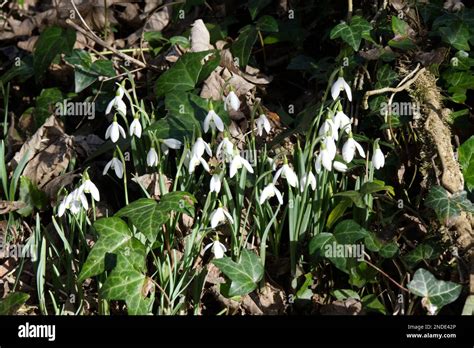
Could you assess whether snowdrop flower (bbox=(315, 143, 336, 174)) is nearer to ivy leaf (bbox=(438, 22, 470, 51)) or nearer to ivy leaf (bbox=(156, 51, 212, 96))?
ivy leaf (bbox=(156, 51, 212, 96))

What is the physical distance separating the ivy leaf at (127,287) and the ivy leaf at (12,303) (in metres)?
0.26

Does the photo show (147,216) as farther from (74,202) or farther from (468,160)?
(468,160)

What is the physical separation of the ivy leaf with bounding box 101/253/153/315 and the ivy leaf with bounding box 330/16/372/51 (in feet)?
4.16

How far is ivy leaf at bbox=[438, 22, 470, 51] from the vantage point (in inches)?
122

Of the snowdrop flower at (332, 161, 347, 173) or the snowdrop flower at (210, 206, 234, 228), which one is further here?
the snowdrop flower at (332, 161, 347, 173)

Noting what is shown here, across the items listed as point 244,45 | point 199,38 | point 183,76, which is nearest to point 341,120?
point 183,76

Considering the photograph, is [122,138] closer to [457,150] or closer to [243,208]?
[243,208]

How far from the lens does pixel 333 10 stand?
3.61 m

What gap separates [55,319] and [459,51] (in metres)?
1.93

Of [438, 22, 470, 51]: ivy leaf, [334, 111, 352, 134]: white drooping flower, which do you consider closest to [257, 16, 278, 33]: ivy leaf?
[438, 22, 470, 51]: ivy leaf

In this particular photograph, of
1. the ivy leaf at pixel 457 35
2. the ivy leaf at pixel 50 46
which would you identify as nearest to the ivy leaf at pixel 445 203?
the ivy leaf at pixel 457 35

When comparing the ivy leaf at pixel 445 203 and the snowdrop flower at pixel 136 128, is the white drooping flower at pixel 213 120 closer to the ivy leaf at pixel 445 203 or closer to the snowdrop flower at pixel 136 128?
the snowdrop flower at pixel 136 128

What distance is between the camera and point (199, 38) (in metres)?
3.39

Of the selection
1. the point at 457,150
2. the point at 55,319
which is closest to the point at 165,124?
the point at 55,319
